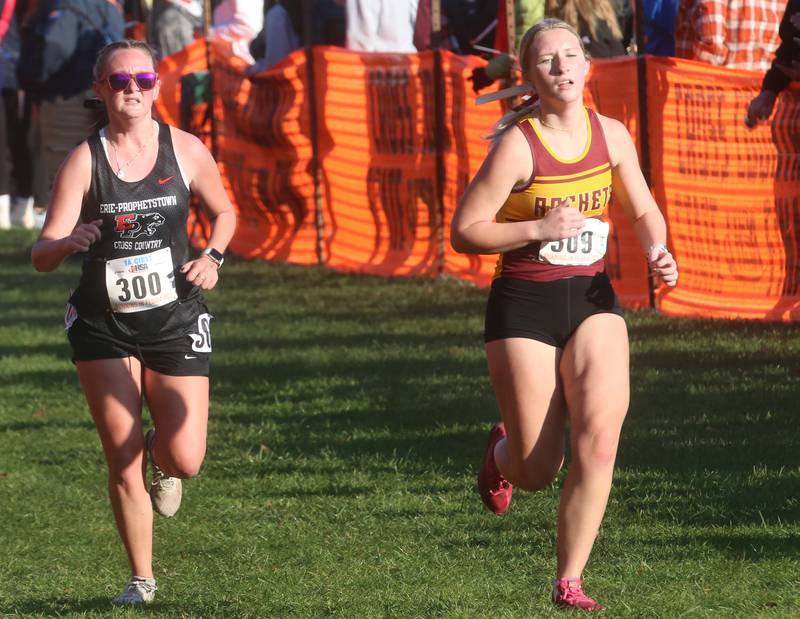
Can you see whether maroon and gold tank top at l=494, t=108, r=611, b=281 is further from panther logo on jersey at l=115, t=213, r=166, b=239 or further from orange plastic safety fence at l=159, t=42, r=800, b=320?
orange plastic safety fence at l=159, t=42, r=800, b=320

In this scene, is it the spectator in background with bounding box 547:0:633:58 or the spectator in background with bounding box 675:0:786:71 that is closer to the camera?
the spectator in background with bounding box 547:0:633:58

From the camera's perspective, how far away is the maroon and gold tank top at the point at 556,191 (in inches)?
211

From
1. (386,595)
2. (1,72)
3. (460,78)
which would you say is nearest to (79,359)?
(386,595)

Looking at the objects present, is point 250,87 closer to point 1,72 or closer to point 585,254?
point 1,72

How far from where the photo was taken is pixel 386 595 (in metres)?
5.91

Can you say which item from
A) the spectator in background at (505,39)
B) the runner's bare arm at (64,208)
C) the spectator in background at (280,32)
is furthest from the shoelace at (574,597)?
the spectator in background at (280,32)

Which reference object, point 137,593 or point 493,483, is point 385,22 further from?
point 137,593

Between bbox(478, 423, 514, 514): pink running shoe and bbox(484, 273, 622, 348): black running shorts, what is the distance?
0.85 m

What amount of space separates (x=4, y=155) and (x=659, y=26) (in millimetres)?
8745

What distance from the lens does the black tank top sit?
5789 mm

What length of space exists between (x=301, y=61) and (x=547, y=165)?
996cm

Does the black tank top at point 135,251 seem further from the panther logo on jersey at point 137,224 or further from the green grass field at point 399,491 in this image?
the green grass field at point 399,491

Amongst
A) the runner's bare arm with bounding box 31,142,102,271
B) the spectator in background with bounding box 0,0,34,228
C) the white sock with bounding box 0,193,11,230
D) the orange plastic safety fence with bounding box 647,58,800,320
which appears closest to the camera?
the runner's bare arm with bounding box 31,142,102,271

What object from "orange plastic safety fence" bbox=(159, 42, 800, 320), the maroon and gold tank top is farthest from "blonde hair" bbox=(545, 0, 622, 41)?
the maroon and gold tank top
